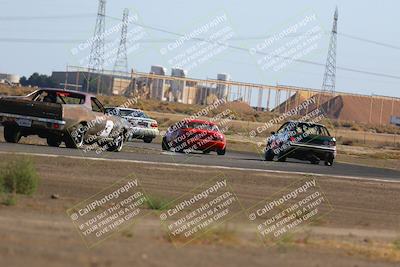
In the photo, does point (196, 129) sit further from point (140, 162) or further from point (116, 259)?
point (116, 259)

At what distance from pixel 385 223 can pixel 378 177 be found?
11.9 metres

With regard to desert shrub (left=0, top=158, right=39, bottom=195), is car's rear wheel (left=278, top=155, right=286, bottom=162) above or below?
below

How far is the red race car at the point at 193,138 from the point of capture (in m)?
33.0

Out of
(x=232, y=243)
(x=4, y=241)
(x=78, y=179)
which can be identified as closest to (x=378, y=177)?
(x=78, y=179)

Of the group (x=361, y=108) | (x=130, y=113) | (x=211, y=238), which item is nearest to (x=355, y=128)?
(x=361, y=108)

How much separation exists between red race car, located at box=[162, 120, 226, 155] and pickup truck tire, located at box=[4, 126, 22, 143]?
24.6 ft

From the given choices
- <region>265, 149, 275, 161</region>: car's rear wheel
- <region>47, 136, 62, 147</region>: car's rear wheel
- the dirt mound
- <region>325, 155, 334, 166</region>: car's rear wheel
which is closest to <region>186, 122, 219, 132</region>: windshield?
<region>265, 149, 275, 161</region>: car's rear wheel

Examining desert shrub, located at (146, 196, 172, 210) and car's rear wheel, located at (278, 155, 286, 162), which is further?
car's rear wheel, located at (278, 155, 286, 162)

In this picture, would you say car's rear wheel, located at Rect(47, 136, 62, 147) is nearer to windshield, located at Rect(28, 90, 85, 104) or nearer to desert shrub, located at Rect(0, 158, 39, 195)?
windshield, located at Rect(28, 90, 85, 104)

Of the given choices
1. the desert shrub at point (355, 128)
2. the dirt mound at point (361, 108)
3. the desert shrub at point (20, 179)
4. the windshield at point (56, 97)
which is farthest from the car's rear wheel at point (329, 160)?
the dirt mound at point (361, 108)

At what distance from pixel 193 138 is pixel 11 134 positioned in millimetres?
8039

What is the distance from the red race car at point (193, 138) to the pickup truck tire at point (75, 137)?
6.47 meters

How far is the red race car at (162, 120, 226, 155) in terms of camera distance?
1298 inches

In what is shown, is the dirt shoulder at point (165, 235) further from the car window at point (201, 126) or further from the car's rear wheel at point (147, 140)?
the car's rear wheel at point (147, 140)
